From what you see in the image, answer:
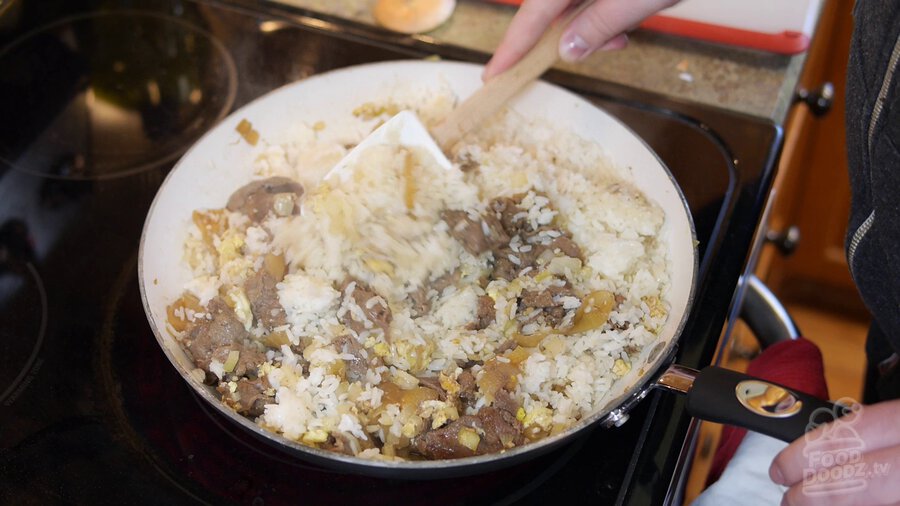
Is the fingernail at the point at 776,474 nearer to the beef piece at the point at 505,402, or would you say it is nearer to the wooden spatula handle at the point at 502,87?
the beef piece at the point at 505,402

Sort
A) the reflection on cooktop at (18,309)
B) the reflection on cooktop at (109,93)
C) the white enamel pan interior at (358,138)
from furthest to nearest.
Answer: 1. the reflection on cooktop at (109,93)
2. the reflection on cooktop at (18,309)
3. the white enamel pan interior at (358,138)

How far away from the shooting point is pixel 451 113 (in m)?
1.41

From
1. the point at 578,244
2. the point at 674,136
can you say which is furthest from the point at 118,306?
the point at 674,136

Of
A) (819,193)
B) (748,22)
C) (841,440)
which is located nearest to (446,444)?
(841,440)

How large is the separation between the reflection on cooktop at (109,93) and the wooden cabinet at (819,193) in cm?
132

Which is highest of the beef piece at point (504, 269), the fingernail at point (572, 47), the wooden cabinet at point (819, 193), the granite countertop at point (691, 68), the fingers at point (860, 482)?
the fingernail at point (572, 47)

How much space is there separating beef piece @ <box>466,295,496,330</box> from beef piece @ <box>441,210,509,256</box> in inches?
3.7

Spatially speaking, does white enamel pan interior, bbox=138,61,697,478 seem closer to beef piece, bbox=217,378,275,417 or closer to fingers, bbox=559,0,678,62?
beef piece, bbox=217,378,275,417

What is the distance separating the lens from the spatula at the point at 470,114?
1.34 m

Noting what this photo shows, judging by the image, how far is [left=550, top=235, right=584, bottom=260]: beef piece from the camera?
1288mm

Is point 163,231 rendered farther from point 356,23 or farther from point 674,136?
point 674,136

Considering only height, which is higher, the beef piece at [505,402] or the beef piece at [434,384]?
the beef piece at [505,402]

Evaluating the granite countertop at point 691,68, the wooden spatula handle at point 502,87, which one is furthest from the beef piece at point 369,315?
the granite countertop at point 691,68

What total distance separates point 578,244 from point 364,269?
14.8 inches
